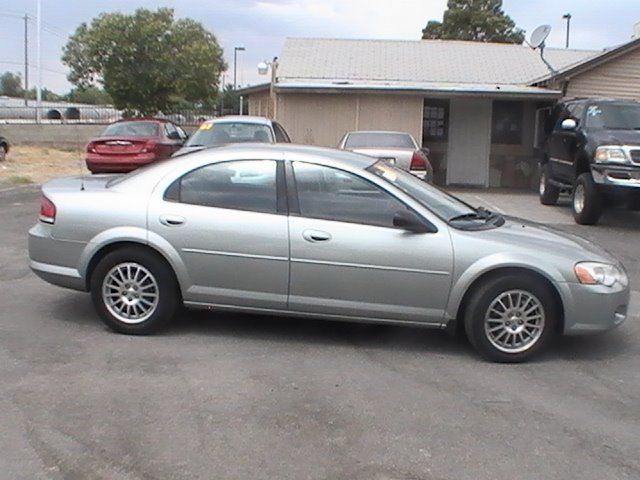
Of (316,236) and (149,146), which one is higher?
(149,146)

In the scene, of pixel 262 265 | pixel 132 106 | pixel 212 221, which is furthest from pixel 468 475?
pixel 132 106

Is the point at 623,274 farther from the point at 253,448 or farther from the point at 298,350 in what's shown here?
the point at 253,448

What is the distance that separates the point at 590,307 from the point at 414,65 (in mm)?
→ 16292

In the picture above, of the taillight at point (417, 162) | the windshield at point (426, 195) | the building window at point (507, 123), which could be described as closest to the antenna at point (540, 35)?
the building window at point (507, 123)

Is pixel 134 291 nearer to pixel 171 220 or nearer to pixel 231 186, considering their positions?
pixel 171 220

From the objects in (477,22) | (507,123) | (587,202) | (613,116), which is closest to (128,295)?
(587,202)

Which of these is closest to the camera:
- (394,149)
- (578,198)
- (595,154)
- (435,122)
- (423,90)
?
(595,154)

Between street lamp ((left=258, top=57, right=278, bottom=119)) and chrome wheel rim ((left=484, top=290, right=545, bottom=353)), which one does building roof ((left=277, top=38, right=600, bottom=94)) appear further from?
chrome wheel rim ((left=484, top=290, right=545, bottom=353))

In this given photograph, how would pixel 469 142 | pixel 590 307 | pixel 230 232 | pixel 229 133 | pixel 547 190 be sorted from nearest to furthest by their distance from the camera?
pixel 590 307
pixel 230 232
pixel 229 133
pixel 547 190
pixel 469 142

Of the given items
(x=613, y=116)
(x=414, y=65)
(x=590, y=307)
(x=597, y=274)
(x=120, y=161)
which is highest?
(x=414, y=65)

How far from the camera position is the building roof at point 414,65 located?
17.7 meters

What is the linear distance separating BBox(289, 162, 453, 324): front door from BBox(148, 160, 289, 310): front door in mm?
167

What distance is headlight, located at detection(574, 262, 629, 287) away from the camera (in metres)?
5.23

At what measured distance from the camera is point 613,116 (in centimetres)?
1285
